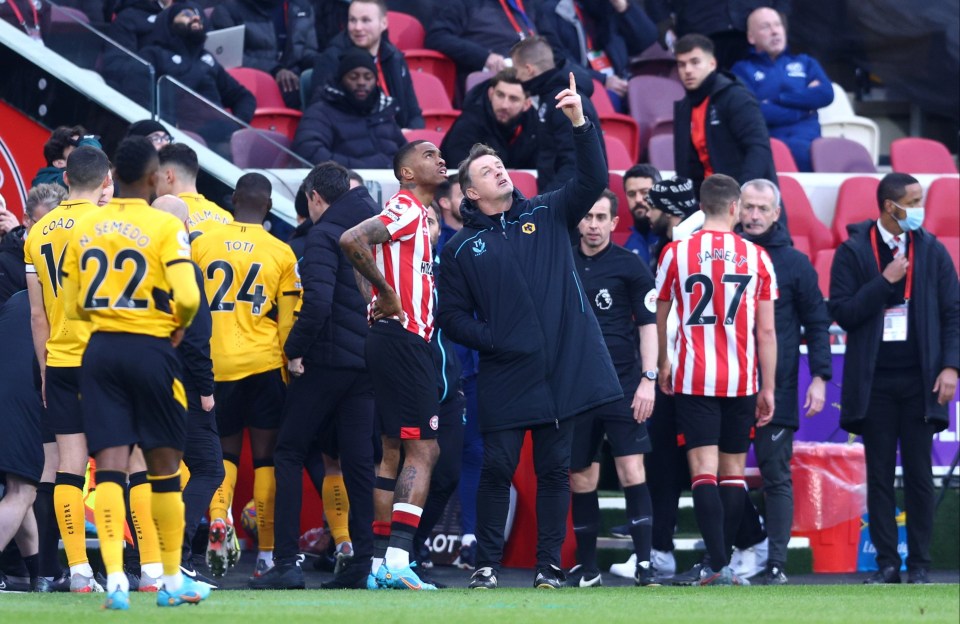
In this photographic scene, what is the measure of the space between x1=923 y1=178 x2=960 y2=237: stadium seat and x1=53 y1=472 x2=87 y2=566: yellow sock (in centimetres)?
760

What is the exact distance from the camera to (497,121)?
1023 cm

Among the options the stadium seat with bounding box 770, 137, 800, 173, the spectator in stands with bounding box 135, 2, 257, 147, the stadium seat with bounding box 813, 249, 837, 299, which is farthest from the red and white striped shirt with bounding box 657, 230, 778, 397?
the stadium seat with bounding box 770, 137, 800, 173

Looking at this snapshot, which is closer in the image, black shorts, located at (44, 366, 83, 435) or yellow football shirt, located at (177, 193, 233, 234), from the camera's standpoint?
black shorts, located at (44, 366, 83, 435)

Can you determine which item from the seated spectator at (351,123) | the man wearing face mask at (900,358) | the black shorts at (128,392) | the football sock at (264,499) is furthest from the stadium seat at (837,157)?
the black shorts at (128,392)

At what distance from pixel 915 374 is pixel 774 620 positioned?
3537mm

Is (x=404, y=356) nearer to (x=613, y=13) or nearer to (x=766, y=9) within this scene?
(x=766, y=9)

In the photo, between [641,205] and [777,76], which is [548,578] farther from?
[777,76]

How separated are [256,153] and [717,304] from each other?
3.42 m

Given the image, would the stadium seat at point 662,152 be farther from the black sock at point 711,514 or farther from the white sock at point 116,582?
the white sock at point 116,582

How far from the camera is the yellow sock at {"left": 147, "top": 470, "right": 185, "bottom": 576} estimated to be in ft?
19.9

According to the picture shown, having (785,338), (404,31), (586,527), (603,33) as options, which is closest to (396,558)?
(586,527)

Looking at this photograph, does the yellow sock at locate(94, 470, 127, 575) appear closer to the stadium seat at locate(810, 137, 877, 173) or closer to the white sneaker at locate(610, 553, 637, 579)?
the white sneaker at locate(610, 553, 637, 579)

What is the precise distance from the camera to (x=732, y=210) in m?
8.43

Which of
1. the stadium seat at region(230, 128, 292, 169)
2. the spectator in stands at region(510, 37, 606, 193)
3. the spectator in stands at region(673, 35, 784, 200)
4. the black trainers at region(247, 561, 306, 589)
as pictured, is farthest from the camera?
the stadium seat at region(230, 128, 292, 169)
